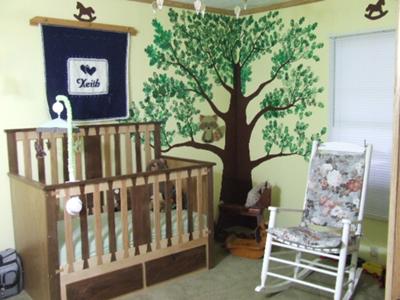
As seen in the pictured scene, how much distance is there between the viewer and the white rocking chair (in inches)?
115

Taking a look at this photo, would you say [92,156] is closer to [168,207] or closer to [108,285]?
[168,207]

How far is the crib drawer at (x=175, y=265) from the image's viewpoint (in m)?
3.23

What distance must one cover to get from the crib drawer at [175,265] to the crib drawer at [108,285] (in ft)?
0.30

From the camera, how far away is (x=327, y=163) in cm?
343

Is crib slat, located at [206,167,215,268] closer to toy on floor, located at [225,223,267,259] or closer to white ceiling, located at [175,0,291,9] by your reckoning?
toy on floor, located at [225,223,267,259]

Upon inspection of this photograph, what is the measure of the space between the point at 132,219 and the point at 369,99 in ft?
7.07

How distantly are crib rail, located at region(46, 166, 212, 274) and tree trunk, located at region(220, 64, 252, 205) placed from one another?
1.14 meters

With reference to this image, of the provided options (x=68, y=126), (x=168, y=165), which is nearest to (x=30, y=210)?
(x=68, y=126)

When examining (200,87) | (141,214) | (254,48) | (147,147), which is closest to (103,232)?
(141,214)

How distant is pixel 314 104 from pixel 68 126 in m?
2.21

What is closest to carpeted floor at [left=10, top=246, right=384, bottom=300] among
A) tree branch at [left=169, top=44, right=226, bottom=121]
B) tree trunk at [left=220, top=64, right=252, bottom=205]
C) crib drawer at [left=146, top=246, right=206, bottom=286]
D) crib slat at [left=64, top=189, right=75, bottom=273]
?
crib drawer at [left=146, top=246, right=206, bottom=286]

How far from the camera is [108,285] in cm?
301

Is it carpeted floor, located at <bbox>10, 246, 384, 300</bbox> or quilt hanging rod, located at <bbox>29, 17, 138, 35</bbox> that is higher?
quilt hanging rod, located at <bbox>29, 17, 138, 35</bbox>

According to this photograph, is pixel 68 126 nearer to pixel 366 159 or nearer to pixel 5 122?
pixel 5 122
